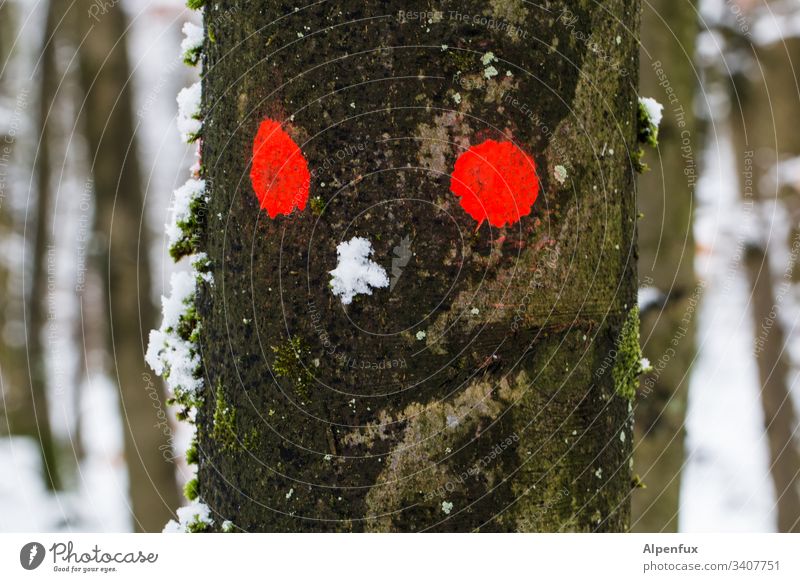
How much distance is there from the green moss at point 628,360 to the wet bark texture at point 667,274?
204cm

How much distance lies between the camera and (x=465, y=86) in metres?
0.86

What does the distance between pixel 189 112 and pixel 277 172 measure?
416 mm

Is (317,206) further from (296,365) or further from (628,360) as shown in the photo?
(628,360)

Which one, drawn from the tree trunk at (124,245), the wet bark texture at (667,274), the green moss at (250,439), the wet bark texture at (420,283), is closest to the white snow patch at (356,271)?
the wet bark texture at (420,283)

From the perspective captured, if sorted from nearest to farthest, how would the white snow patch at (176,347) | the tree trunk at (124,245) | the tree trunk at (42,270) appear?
the white snow patch at (176,347) → the tree trunk at (124,245) → the tree trunk at (42,270)

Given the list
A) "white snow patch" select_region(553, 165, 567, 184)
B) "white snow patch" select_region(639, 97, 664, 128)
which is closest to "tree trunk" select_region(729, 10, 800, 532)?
"white snow patch" select_region(639, 97, 664, 128)

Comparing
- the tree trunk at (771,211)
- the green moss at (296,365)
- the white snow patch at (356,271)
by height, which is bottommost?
the green moss at (296,365)

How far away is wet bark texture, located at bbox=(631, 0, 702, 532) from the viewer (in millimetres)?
3064

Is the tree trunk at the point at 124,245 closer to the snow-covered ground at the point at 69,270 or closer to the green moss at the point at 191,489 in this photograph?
the snow-covered ground at the point at 69,270

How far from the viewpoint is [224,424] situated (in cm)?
100

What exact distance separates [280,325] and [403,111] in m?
0.33

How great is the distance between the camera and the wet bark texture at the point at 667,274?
3064mm

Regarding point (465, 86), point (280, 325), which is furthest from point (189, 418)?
point (465, 86)

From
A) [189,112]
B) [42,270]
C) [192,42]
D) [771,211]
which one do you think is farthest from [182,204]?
[42,270]
